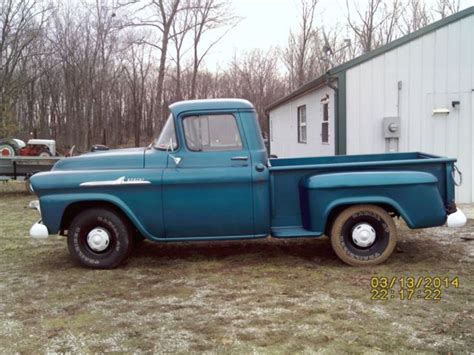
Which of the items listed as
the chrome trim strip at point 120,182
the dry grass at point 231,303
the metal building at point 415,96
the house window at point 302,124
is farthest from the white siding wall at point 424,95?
the chrome trim strip at point 120,182

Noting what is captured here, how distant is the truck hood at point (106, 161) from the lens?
5.54 meters

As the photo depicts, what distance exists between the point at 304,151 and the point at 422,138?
518cm

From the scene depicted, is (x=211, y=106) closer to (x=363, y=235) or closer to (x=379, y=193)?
(x=379, y=193)

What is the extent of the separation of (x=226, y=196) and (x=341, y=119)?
5.57 metres

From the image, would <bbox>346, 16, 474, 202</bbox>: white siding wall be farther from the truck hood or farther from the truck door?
the truck hood

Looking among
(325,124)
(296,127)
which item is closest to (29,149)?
(296,127)

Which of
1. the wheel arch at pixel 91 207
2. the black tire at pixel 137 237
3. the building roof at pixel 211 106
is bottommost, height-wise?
the black tire at pixel 137 237

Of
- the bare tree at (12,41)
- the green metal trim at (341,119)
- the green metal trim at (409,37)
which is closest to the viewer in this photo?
the green metal trim at (409,37)

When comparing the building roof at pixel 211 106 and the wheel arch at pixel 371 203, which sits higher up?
the building roof at pixel 211 106

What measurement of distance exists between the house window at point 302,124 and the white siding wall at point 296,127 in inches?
5.6

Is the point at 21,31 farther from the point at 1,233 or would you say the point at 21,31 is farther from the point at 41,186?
the point at 41,186

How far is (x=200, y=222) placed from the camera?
17.8ft

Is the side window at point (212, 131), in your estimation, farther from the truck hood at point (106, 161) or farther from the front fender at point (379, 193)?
the front fender at point (379, 193)

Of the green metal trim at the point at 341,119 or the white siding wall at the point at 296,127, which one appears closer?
the green metal trim at the point at 341,119
